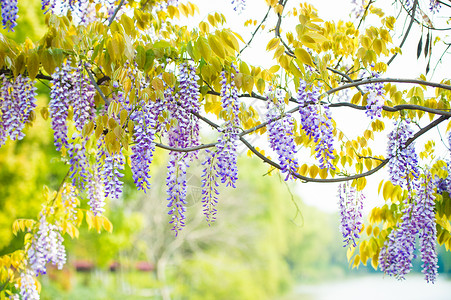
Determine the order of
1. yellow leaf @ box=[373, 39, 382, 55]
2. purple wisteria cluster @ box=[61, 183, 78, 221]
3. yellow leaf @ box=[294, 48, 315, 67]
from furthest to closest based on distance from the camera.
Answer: purple wisteria cluster @ box=[61, 183, 78, 221]
yellow leaf @ box=[373, 39, 382, 55]
yellow leaf @ box=[294, 48, 315, 67]

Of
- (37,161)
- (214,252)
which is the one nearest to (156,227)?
(214,252)

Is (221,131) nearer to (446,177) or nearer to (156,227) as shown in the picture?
(446,177)

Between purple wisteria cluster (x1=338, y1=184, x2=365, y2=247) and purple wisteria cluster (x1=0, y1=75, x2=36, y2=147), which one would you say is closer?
purple wisteria cluster (x1=0, y1=75, x2=36, y2=147)

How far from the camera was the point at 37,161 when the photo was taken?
7.67m

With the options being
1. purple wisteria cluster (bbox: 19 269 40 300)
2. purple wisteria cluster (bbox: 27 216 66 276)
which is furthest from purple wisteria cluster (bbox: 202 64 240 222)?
purple wisteria cluster (bbox: 19 269 40 300)

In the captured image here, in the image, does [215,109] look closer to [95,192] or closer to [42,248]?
[95,192]

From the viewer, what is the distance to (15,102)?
1.83 metres

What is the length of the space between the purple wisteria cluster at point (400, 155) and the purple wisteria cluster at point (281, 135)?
548mm

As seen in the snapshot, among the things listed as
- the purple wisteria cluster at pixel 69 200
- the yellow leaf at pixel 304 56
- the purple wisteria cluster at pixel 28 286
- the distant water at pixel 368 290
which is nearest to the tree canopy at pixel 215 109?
the yellow leaf at pixel 304 56

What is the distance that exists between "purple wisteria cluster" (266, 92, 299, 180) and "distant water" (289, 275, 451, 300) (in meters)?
23.3

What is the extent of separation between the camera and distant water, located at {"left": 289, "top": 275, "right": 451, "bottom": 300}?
2433 centimetres

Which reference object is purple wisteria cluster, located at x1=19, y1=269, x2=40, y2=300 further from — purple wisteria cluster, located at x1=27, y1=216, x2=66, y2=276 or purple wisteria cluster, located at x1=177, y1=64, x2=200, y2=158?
purple wisteria cluster, located at x1=177, y1=64, x2=200, y2=158

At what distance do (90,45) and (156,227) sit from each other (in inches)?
570

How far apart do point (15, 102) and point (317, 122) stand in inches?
49.0
